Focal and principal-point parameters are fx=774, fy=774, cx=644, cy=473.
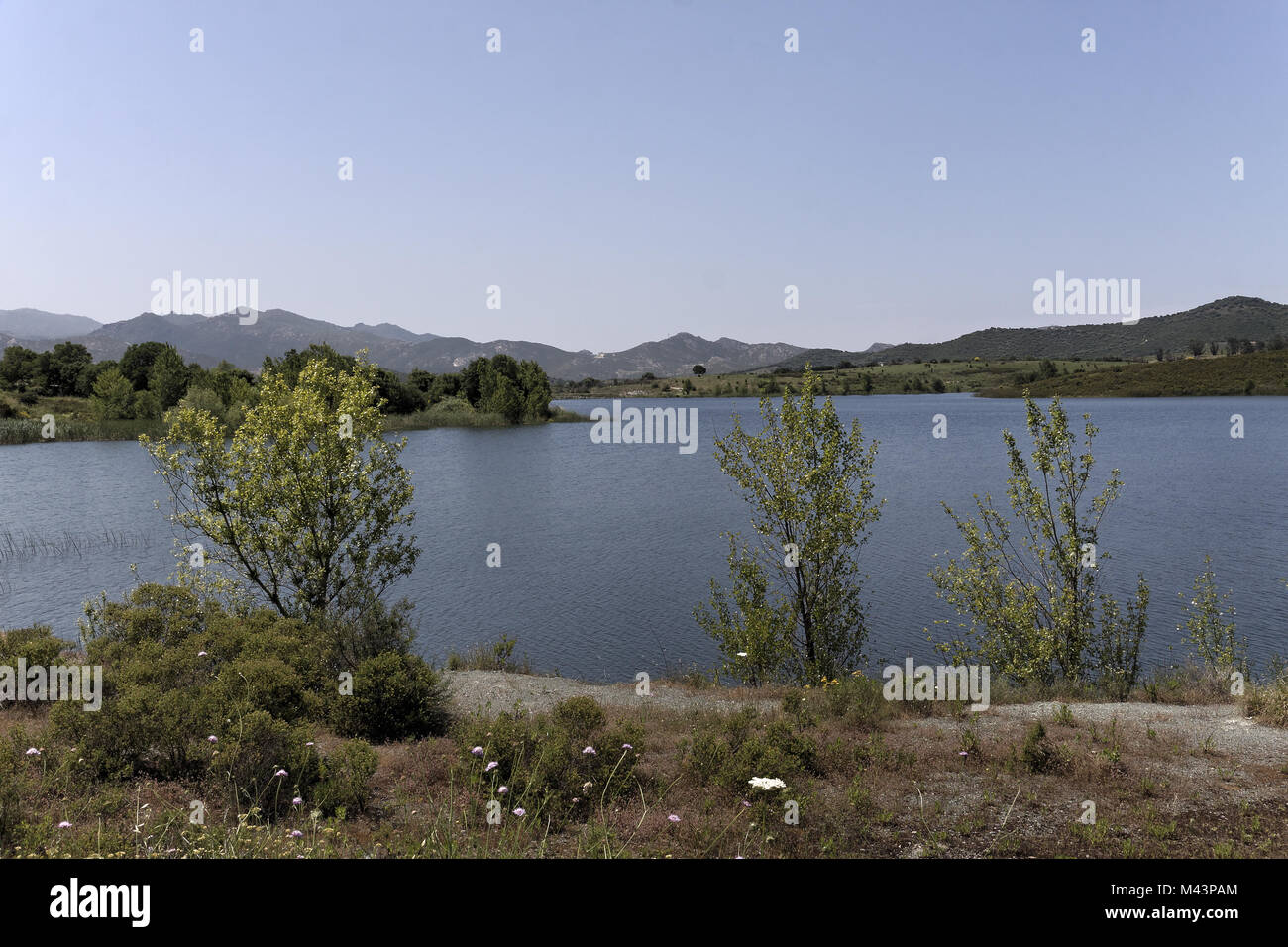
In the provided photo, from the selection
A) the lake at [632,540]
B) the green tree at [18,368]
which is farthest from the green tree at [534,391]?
the green tree at [18,368]

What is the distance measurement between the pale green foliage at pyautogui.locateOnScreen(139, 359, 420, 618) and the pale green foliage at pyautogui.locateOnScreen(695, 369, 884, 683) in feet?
29.8

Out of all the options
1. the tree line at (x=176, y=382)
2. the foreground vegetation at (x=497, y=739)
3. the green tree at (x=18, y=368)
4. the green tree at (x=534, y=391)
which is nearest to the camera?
the foreground vegetation at (x=497, y=739)

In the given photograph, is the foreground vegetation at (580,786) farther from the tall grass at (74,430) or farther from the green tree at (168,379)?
the green tree at (168,379)

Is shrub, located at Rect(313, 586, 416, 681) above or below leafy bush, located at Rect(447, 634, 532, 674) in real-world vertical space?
above

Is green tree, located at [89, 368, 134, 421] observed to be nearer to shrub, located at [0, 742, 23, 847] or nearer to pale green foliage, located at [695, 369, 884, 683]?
pale green foliage, located at [695, 369, 884, 683]

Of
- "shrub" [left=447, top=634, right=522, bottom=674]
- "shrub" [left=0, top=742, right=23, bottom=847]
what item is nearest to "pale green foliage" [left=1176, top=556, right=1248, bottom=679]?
"shrub" [left=447, top=634, right=522, bottom=674]

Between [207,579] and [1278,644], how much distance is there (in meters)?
30.5

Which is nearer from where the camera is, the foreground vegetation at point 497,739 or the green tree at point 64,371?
the foreground vegetation at point 497,739

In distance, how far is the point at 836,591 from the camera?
2103 cm

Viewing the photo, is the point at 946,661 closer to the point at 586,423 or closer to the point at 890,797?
the point at 890,797

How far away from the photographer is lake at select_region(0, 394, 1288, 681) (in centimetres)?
2589

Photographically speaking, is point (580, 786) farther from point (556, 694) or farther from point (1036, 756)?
point (556, 694)

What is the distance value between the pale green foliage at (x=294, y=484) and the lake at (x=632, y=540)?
21.8ft

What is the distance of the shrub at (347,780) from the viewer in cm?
909
